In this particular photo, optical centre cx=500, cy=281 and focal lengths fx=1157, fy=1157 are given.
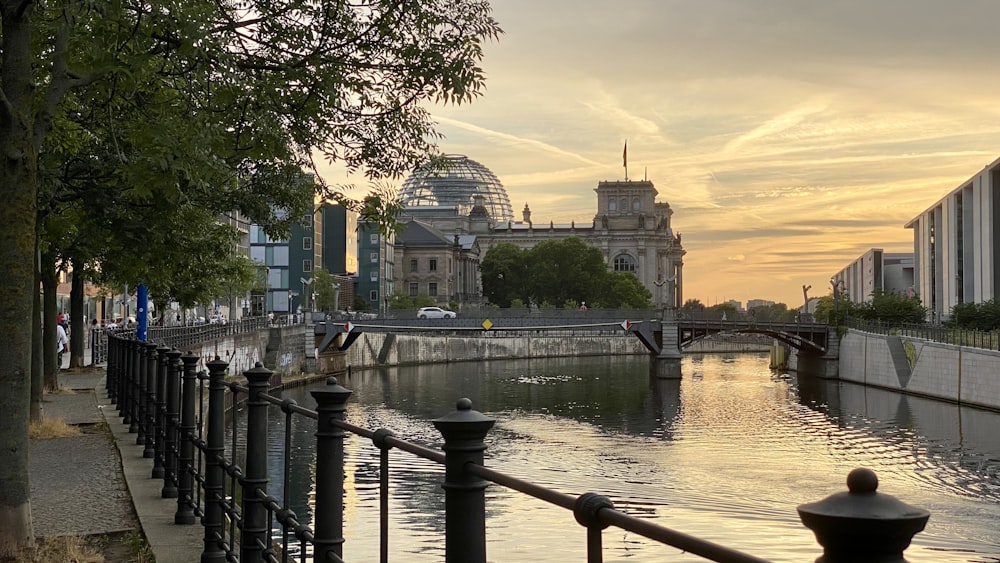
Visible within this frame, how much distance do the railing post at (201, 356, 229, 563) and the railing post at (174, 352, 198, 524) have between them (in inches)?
52.2

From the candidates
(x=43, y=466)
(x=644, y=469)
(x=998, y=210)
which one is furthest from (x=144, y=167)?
(x=998, y=210)

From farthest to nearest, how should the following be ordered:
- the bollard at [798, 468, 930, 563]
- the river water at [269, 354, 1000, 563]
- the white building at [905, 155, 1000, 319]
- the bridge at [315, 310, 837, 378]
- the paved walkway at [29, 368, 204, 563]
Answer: the bridge at [315, 310, 837, 378]
the white building at [905, 155, 1000, 319]
the river water at [269, 354, 1000, 563]
the paved walkway at [29, 368, 204, 563]
the bollard at [798, 468, 930, 563]

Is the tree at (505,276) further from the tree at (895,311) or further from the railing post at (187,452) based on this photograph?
the railing post at (187,452)

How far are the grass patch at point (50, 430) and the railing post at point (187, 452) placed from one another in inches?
359

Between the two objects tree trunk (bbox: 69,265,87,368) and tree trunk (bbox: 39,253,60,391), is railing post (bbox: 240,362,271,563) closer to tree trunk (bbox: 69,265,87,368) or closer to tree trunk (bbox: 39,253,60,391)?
tree trunk (bbox: 39,253,60,391)

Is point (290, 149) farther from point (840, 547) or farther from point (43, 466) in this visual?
point (840, 547)

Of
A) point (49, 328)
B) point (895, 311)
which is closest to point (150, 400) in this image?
point (49, 328)

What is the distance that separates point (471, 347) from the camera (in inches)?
4587

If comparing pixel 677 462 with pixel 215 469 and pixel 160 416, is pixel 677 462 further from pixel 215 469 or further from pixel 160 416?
→ pixel 215 469

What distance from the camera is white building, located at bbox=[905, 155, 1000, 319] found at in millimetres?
83625

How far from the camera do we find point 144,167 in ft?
36.5

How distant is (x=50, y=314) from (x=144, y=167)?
2121cm

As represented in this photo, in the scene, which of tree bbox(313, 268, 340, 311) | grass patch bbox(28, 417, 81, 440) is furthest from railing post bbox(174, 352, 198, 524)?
tree bbox(313, 268, 340, 311)

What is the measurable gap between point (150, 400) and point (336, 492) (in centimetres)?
1028
